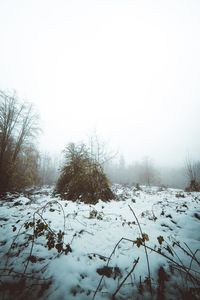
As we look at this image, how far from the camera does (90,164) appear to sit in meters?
10.3

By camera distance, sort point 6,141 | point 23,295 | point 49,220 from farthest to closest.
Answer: point 6,141 → point 49,220 → point 23,295

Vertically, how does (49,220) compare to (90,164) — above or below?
below

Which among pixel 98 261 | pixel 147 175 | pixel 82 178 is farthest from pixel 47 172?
pixel 98 261

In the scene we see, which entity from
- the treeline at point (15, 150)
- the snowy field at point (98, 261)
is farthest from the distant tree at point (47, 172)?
the snowy field at point (98, 261)

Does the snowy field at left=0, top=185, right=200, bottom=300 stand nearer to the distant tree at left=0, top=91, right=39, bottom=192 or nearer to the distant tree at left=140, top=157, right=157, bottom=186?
the distant tree at left=0, top=91, right=39, bottom=192

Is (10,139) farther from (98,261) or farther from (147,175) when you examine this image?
(147,175)

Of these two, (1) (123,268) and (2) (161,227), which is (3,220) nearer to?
(1) (123,268)

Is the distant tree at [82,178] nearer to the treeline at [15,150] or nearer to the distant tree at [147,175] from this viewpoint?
the treeline at [15,150]

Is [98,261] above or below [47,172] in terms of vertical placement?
below

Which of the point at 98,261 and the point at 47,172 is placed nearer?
the point at 98,261

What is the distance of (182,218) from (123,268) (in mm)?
3270

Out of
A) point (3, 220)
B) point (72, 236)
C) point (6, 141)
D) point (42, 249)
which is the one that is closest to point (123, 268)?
point (72, 236)

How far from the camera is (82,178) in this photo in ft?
31.2

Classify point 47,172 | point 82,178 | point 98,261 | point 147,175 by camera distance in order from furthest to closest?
point 47,172
point 147,175
point 82,178
point 98,261
